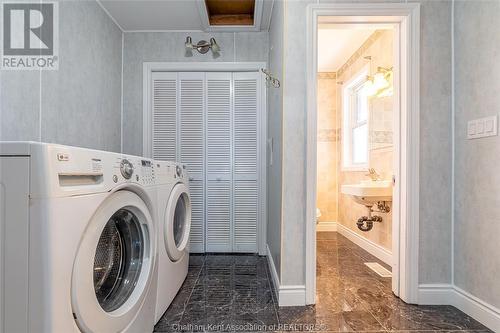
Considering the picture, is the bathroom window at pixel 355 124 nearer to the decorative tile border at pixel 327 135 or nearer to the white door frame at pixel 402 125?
the decorative tile border at pixel 327 135

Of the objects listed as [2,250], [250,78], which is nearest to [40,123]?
[2,250]

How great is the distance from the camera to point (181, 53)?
9.80ft

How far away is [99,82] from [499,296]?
318cm

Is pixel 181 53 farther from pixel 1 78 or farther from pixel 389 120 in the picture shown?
pixel 389 120

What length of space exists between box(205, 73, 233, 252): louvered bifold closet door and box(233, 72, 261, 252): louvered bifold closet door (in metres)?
0.07

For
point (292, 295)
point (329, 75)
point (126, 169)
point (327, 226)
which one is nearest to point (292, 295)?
point (292, 295)

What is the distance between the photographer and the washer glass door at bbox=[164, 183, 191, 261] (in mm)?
1719

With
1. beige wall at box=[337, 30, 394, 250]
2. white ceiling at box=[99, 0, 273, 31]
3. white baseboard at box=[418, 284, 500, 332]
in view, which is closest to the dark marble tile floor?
white baseboard at box=[418, 284, 500, 332]

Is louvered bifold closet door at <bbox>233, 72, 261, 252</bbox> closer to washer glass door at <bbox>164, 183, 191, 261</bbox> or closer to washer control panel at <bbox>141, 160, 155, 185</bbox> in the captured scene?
washer glass door at <bbox>164, 183, 191, 261</bbox>

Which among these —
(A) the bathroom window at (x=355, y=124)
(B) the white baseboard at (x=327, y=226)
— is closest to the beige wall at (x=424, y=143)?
(A) the bathroom window at (x=355, y=124)

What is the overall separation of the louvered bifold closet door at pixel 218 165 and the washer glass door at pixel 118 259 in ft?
5.33

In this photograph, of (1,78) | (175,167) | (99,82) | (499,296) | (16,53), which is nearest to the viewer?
(499,296)

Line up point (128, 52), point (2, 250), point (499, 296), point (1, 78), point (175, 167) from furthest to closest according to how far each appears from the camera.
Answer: point (128, 52), point (175, 167), point (1, 78), point (499, 296), point (2, 250)

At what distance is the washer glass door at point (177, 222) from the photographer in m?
1.72
